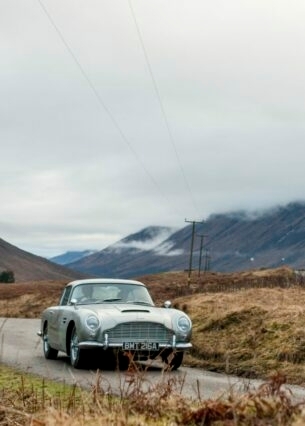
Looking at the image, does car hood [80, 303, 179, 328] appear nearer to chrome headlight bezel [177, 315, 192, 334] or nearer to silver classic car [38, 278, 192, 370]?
silver classic car [38, 278, 192, 370]

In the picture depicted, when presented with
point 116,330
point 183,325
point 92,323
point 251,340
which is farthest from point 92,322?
point 251,340

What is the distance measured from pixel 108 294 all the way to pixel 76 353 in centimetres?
158

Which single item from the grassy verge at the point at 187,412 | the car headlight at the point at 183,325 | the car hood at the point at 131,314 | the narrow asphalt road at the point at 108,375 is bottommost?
the narrow asphalt road at the point at 108,375

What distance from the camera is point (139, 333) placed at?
12.0 m

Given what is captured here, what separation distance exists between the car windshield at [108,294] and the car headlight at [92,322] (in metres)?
1.19

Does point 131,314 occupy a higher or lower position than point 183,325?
higher

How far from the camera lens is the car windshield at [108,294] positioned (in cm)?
1341

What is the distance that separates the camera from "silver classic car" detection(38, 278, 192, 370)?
11.9m

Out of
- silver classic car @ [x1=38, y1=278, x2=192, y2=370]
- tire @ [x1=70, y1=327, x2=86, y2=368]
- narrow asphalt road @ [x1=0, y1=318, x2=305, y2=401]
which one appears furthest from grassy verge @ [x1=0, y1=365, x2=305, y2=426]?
tire @ [x1=70, y1=327, x2=86, y2=368]

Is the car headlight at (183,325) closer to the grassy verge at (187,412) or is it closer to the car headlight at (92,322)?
the car headlight at (92,322)

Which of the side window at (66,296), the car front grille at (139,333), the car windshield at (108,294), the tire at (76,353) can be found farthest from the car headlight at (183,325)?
the side window at (66,296)

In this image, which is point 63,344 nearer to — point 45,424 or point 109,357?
point 109,357

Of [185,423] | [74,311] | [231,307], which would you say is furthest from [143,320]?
[185,423]

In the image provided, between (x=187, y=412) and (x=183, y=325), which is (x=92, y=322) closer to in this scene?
(x=183, y=325)
